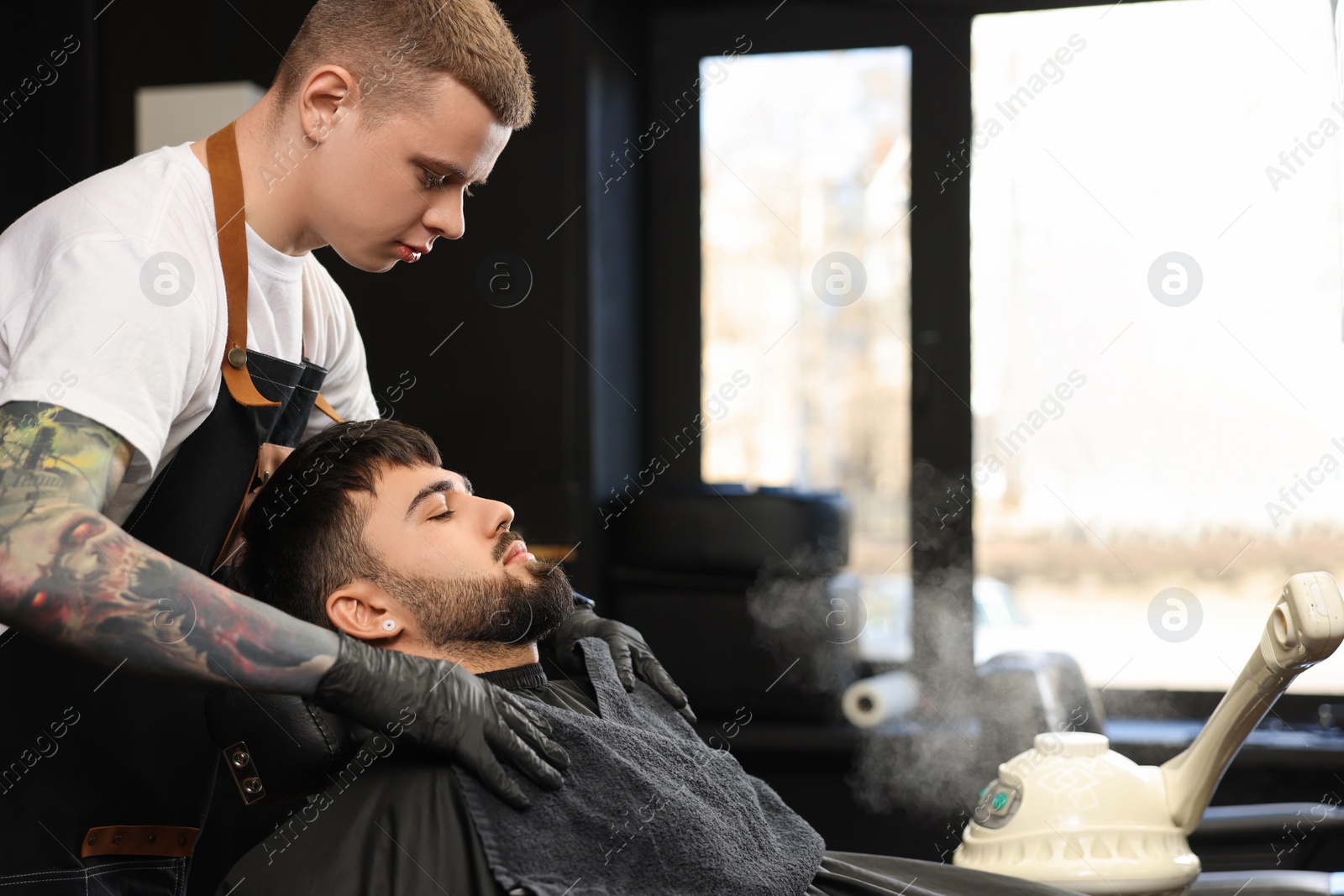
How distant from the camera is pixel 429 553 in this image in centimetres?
157

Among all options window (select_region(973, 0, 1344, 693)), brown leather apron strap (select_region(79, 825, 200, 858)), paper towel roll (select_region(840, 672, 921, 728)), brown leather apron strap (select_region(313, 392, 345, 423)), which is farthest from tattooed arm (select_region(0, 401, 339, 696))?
window (select_region(973, 0, 1344, 693))

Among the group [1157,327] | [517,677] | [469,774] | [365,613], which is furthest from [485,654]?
[1157,327]

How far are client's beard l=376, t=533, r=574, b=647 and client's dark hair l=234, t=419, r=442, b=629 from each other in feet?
0.23

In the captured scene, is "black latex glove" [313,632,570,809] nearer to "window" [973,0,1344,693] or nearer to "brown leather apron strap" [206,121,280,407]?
"brown leather apron strap" [206,121,280,407]

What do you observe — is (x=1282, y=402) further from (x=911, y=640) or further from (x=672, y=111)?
(x=672, y=111)

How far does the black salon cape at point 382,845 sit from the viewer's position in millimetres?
1254

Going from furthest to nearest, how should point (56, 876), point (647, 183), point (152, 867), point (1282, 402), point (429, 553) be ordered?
point (647, 183) < point (1282, 402) < point (429, 553) < point (152, 867) < point (56, 876)

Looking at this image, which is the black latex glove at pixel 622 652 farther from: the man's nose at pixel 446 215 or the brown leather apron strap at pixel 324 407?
the man's nose at pixel 446 215

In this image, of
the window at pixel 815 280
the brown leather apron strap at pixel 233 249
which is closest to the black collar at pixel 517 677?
the brown leather apron strap at pixel 233 249

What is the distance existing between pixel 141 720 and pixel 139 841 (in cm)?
15

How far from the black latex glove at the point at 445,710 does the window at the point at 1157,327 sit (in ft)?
7.94

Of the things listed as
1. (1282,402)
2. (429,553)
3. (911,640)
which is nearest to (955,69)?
(1282,402)

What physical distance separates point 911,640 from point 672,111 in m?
1.93

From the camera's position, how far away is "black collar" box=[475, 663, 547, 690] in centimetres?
160
